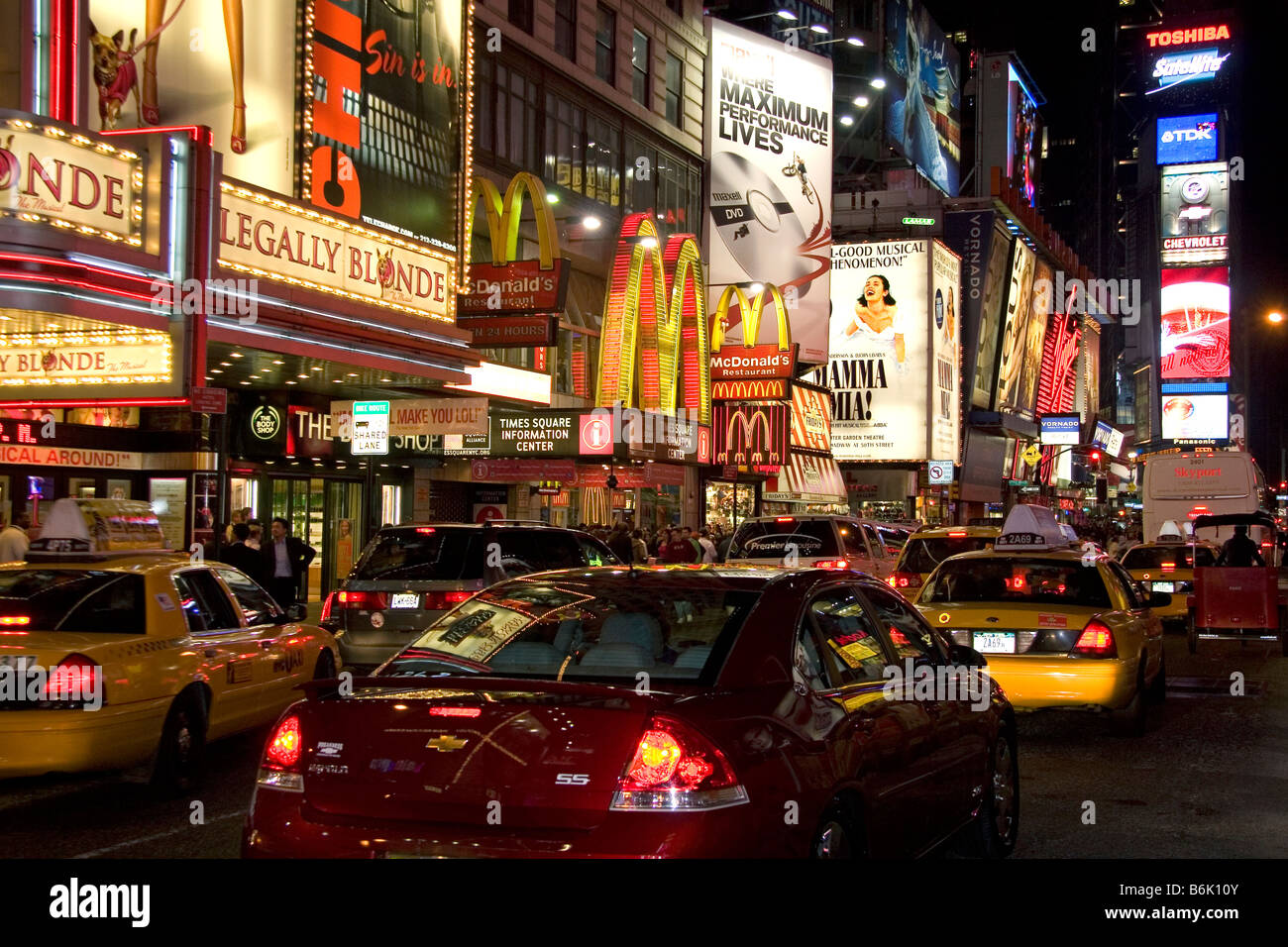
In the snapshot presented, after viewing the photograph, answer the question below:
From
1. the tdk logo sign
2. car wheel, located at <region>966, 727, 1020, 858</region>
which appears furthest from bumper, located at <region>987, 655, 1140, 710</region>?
the tdk logo sign

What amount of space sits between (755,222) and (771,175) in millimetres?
1662

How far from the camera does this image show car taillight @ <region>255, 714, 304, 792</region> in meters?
4.85

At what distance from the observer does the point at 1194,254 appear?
10819cm

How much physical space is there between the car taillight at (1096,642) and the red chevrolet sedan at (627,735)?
5.14 metres

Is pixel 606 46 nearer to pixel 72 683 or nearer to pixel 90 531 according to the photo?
pixel 90 531

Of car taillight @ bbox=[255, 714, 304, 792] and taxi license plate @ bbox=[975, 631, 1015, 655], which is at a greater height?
car taillight @ bbox=[255, 714, 304, 792]

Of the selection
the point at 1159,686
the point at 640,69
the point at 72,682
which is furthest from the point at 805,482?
the point at 72,682

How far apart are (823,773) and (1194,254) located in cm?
11288

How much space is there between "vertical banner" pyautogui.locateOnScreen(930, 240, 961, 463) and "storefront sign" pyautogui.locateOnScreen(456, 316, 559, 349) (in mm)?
35413

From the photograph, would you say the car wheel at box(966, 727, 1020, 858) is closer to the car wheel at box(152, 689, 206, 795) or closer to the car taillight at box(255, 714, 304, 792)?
the car taillight at box(255, 714, 304, 792)

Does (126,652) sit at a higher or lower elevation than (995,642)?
higher

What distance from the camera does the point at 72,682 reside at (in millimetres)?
8031

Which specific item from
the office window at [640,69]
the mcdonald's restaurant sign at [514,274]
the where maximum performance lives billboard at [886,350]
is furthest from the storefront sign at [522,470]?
the where maximum performance lives billboard at [886,350]
